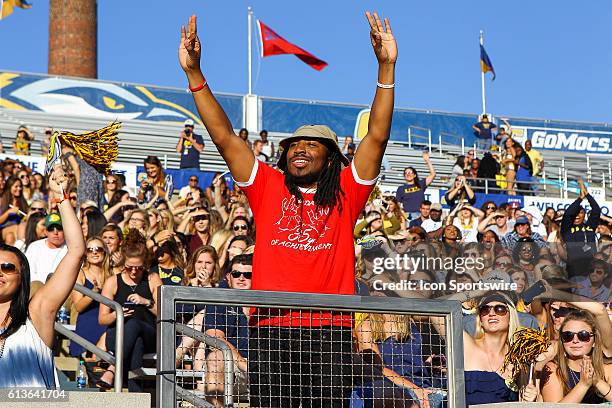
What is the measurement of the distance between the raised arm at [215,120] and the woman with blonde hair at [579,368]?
8.25 feet

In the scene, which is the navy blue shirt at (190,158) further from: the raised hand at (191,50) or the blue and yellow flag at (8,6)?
the raised hand at (191,50)

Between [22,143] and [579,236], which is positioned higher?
[22,143]

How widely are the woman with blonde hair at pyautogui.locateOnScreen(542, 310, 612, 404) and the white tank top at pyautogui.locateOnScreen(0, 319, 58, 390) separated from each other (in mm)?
3018

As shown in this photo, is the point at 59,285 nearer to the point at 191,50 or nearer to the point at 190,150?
the point at 191,50

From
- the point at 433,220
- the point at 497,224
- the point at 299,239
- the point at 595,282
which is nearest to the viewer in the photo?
the point at 299,239

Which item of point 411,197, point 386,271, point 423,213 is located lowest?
point 386,271

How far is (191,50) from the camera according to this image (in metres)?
5.62

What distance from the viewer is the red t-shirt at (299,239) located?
5.34 m

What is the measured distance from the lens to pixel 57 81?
27.2 m

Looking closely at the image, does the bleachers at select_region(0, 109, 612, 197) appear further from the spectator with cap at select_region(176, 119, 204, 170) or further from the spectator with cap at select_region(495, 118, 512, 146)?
the spectator with cap at select_region(176, 119, 204, 170)

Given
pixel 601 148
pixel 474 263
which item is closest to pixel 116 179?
pixel 474 263

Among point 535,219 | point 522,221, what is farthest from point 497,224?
point 535,219

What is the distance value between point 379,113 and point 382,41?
14.6 inches

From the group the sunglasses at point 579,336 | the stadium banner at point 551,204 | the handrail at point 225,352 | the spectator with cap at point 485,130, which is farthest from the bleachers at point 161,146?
the handrail at point 225,352
